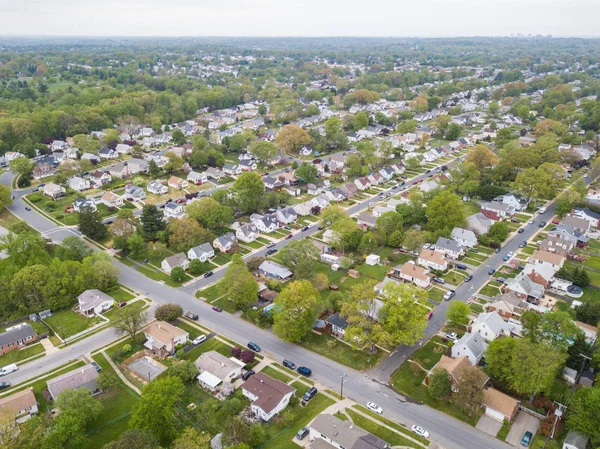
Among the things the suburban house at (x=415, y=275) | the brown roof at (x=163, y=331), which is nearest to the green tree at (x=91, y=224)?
the brown roof at (x=163, y=331)

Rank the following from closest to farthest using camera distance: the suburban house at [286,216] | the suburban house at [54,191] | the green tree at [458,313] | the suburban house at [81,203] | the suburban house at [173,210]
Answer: the green tree at [458,313], the suburban house at [286,216], the suburban house at [173,210], the suburban house at [81,203], the suburban house at [54,191]

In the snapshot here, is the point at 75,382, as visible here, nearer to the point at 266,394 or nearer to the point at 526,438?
the point at 266,394

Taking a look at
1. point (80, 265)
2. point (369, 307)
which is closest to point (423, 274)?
point (369, 307)

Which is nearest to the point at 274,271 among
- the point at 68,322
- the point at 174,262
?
the point at 174,262

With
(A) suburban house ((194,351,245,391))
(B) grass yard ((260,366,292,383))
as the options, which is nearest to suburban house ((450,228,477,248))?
(B) grass yard ((260,366,292,383))

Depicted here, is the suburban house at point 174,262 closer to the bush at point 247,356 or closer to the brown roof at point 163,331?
the brown roof at point 163,331

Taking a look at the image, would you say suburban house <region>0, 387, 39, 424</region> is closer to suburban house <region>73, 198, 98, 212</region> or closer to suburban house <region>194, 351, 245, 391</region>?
suburban house <region>194, 351, 245, 391</region>
